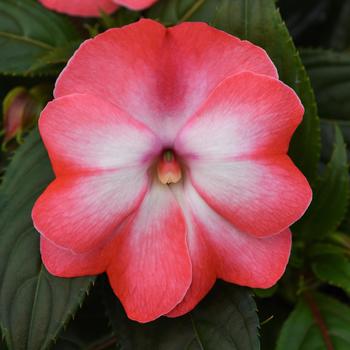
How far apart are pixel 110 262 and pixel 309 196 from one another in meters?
0.23

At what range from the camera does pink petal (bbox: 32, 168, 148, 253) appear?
0.65 metres

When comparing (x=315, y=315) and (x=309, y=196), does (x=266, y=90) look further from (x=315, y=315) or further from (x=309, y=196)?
(x=315, y=315)

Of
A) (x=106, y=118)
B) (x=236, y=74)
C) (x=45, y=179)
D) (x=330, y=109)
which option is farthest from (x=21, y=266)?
(x=330, y=109)

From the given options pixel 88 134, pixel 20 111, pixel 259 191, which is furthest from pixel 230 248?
pixel 20 111

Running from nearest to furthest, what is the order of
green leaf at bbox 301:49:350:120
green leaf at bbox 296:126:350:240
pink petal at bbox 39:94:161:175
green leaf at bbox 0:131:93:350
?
pink petal at bbox 39:94:161:175 → green leaf at bbox 0:131:93:350 → green leaf at bbox 296:126:350:240 → green leaf at bbox 301:49:350:120

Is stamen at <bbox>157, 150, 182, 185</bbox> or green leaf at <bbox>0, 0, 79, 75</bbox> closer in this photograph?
stamen at <bbox>157, 150, 182, 185</bbox>

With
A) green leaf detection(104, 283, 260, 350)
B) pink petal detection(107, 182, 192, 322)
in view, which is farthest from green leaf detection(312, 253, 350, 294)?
pink petal detection(107, 182, 192, 322)

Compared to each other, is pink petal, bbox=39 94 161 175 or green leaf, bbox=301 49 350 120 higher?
pink petal, bbox=39 94 161 175

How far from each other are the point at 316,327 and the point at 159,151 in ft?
1.22

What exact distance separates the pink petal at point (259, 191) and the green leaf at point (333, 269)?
0.24 m

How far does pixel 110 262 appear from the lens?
2.37 ft

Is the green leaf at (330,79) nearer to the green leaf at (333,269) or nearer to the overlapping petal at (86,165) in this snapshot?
the green leaf at (333,269)

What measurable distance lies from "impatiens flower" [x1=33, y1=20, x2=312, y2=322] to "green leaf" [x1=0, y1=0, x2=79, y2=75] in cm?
31

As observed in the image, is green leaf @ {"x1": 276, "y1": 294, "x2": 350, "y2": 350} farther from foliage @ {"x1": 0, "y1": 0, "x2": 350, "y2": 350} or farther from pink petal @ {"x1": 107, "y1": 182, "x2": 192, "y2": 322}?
pink petal @ {"x1": 107, "y1": 182, "x2": 192, "y2": 322}
